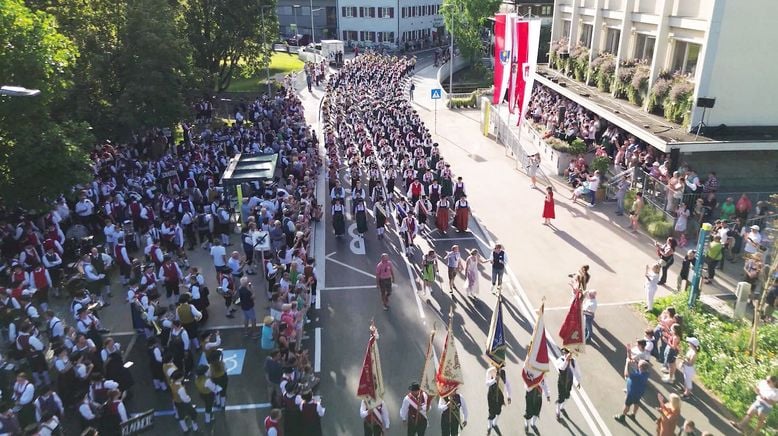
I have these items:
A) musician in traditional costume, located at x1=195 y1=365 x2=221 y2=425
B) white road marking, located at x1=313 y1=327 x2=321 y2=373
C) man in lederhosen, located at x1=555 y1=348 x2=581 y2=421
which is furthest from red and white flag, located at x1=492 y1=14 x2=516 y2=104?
musician in traditional costume, located at x1=195 y1=365 x2=221 y2=425

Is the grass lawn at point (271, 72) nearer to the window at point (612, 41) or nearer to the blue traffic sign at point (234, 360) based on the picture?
the window at point (612, 41)

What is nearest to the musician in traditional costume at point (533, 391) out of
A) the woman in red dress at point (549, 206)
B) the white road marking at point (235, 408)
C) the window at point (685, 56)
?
the white road marking at point (235, 408)

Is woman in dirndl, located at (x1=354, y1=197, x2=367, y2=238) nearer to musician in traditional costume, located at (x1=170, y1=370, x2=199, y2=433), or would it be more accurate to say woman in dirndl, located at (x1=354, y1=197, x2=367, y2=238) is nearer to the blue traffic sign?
the blue traffic sign

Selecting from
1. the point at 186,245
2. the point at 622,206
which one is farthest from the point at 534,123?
the point at 186,245

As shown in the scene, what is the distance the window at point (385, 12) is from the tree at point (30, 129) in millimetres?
58840

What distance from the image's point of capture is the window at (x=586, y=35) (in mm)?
30688

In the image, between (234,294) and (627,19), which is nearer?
(234,294)

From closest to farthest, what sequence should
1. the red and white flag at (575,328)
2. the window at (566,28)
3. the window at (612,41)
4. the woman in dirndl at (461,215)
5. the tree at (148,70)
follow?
the red and white flag at (575,328) < the woman in dirndl at (461,215) < the tree at (148,70) < the window at (612,41) < the window at (566,28)

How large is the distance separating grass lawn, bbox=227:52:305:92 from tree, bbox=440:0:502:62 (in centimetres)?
1644

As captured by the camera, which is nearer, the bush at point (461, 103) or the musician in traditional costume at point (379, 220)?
the musician in traditional costume at point (379, 220)

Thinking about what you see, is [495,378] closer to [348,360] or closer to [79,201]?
[348,360]

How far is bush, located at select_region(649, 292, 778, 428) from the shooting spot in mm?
10242

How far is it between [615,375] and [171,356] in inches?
342

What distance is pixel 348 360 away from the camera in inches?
454
